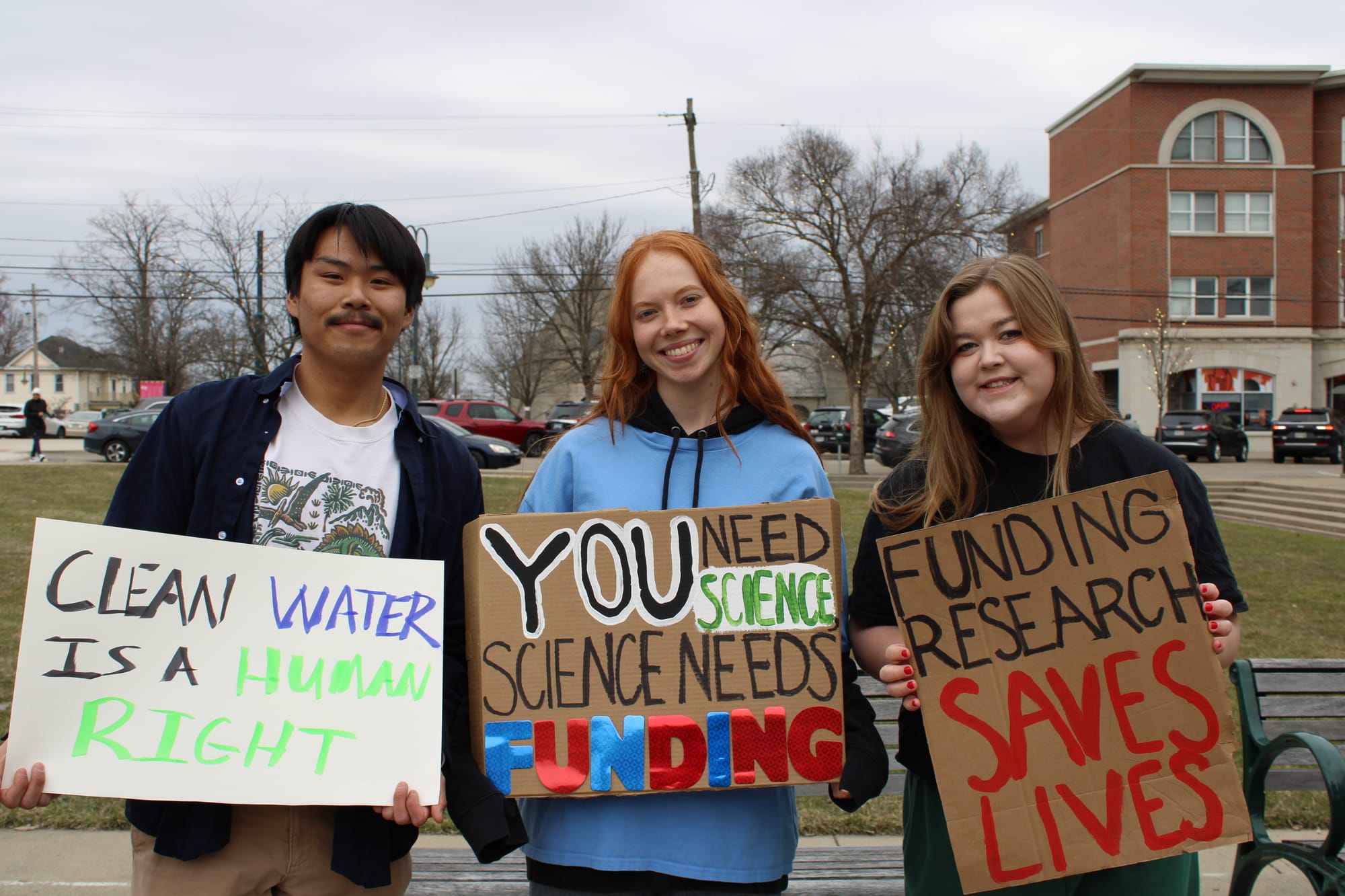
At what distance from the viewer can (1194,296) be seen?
39.3 m

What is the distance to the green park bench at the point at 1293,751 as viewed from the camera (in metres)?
2.63

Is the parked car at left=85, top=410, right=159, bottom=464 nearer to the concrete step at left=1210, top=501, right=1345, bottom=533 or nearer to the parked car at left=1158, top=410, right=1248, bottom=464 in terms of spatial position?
the concrete step at left=1210, top=501, right=1345, bottom=533

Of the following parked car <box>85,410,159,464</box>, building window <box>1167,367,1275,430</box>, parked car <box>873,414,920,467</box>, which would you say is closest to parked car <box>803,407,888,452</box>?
parked car <box>873,414,920,467</box>

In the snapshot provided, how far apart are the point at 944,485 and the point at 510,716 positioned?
1.11 meters

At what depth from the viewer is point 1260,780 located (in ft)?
9.96

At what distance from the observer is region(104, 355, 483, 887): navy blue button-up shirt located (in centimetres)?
200

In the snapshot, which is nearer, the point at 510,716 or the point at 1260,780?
the point at 510,716

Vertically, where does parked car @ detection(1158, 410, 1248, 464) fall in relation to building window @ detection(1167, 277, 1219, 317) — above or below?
below

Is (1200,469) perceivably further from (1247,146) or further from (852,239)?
(1247,146)

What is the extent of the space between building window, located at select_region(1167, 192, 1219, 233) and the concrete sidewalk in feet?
134

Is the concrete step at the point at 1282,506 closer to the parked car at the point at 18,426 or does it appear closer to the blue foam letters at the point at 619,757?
the blue foam letters at the point at 619,757

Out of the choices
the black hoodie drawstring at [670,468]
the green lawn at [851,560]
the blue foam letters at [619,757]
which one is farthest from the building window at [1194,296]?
the blue foam letters at [619,757]

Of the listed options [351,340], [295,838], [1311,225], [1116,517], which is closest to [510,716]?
[295,838]

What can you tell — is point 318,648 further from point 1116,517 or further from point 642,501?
point 1116,517
